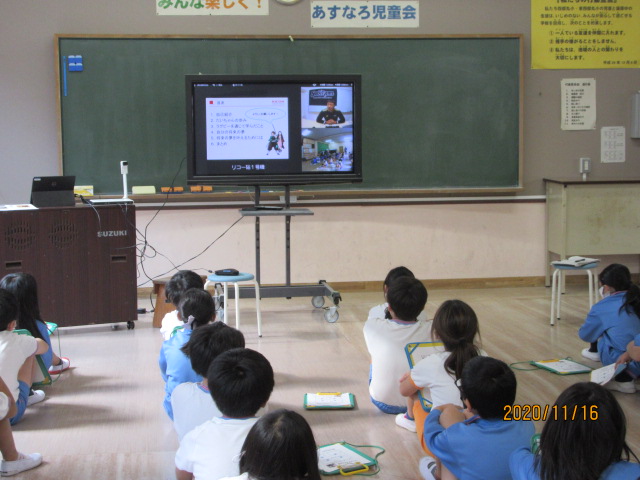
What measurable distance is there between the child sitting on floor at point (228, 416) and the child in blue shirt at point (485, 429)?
0.58 m

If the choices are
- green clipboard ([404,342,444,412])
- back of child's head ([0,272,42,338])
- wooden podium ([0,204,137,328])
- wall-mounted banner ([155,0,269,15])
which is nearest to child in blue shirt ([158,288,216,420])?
back of child's head ([0,272,42,338])

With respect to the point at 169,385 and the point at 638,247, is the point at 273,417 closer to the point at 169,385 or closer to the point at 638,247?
the point at 169,385

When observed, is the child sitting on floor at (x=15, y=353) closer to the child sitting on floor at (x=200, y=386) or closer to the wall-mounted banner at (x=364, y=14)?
the child sitting on floor at (x=200, y=386)

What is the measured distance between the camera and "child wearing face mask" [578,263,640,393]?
3836 mm

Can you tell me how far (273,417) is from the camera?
5.40ft

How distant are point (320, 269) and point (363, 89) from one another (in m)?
1.57

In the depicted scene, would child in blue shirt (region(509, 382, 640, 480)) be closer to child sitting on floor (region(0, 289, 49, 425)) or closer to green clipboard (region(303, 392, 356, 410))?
green clipboard (region(303, 392, 356, 410))

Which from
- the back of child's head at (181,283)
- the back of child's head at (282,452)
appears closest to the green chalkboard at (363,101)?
the back of child's head at (181,283)

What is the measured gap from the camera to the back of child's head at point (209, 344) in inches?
107

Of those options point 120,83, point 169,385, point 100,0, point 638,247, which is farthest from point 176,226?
point 638,247

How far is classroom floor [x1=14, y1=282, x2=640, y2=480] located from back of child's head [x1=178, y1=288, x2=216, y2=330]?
0.49 m

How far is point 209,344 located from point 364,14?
14.6 feet

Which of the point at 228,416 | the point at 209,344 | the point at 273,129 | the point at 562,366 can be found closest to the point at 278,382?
the point at 209,344

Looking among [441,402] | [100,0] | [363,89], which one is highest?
[100,0]
